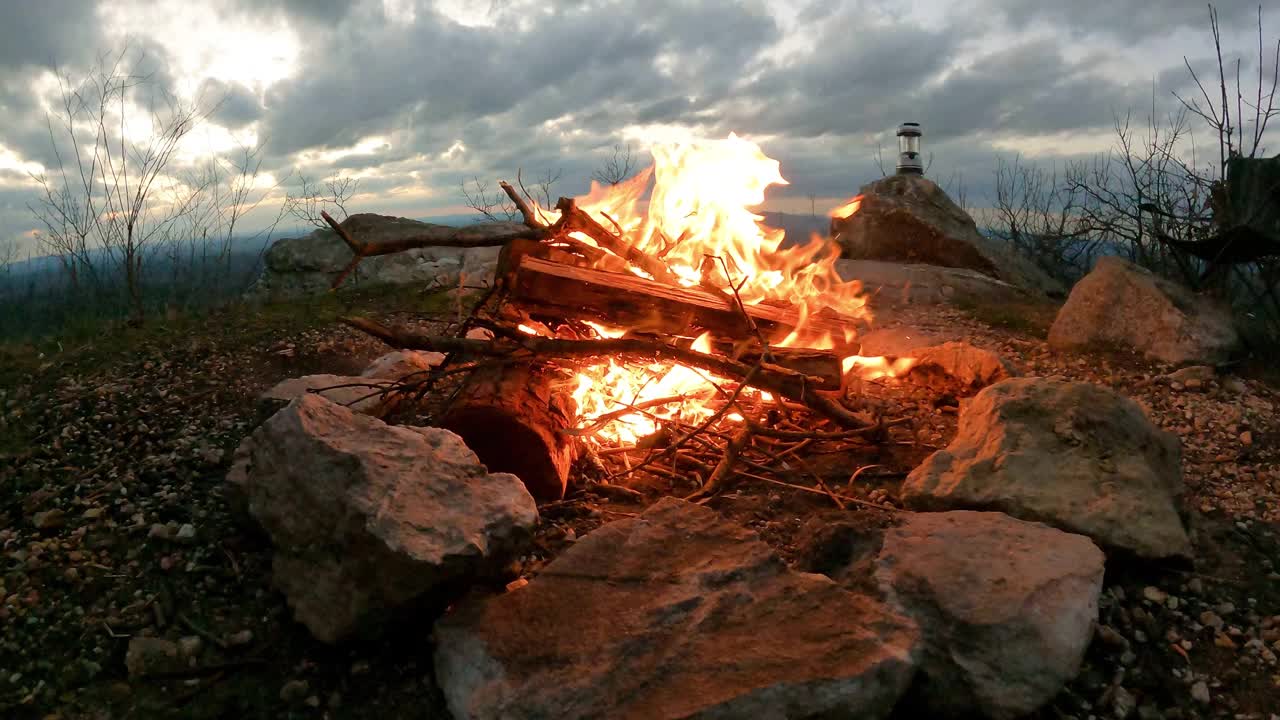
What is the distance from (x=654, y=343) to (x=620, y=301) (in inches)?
15.2

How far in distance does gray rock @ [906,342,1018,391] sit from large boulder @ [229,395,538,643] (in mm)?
3014

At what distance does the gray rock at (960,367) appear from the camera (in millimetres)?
4543

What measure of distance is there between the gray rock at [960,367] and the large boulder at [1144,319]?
1638 mm

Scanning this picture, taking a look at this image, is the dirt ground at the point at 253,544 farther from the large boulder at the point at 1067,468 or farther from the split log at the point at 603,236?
the split log at the point at 603,236

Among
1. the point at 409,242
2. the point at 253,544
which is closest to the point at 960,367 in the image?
the point at 409,242

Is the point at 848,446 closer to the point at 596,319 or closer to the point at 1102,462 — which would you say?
→ the point at 1102,462

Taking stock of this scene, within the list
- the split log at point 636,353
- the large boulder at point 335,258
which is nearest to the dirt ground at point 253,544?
the split log at point 636,353

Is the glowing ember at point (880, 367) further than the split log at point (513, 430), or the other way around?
the glowing ember at point (880, 367)

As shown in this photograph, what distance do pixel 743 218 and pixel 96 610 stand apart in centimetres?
390

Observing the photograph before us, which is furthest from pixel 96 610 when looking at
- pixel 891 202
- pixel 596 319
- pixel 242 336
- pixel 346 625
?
pixel 891 202

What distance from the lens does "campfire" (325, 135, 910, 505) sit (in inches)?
138

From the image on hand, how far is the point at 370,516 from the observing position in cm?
240

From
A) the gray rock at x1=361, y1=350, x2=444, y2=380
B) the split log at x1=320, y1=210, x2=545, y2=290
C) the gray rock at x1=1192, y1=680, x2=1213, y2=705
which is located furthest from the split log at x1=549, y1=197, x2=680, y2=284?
the gray rock at x1=1192, y1=680, x2=1213, y2=705

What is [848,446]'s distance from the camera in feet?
13.2
